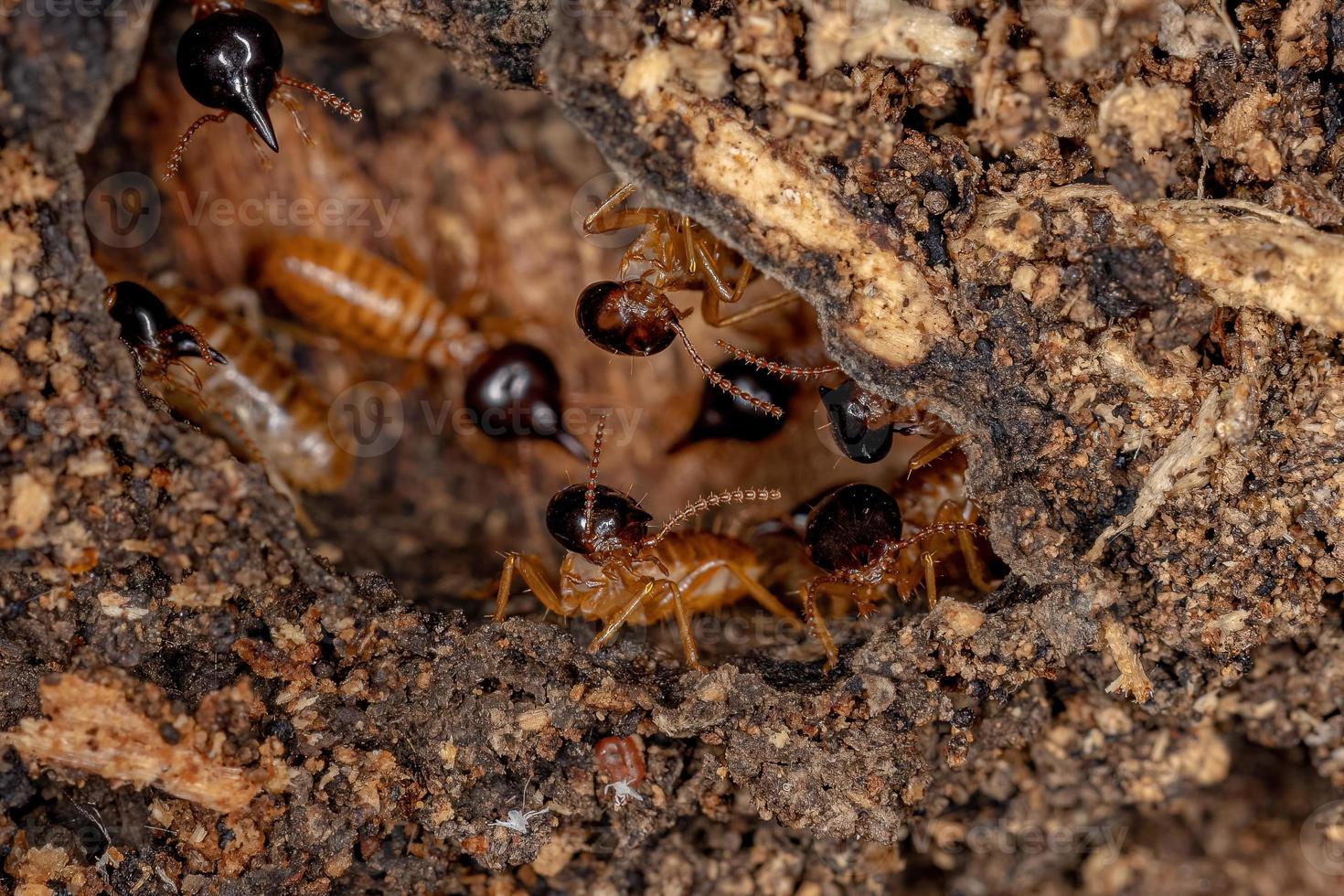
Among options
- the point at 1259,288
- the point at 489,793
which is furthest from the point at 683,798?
the point at 1259,288

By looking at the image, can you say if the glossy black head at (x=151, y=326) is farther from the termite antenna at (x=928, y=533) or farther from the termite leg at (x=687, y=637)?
the termite antenna at (x=928, y=533)

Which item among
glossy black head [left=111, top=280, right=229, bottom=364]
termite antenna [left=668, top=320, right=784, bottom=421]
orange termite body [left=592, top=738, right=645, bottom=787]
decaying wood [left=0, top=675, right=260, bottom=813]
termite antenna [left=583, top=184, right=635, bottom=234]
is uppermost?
termite antenna [left=583, top=184, right=635, bottom=234]

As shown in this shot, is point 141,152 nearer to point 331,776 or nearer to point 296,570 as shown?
point 296,570

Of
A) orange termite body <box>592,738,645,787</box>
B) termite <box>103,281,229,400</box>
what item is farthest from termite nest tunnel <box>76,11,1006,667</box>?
orange termite body <box>592,738,645,787</box>

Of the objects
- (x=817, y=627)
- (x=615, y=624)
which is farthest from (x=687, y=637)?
(x=817, y=627)

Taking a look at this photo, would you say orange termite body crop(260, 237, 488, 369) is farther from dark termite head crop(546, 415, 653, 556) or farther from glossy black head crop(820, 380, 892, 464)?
glossy black head crop(820, 380, 892, 464)
